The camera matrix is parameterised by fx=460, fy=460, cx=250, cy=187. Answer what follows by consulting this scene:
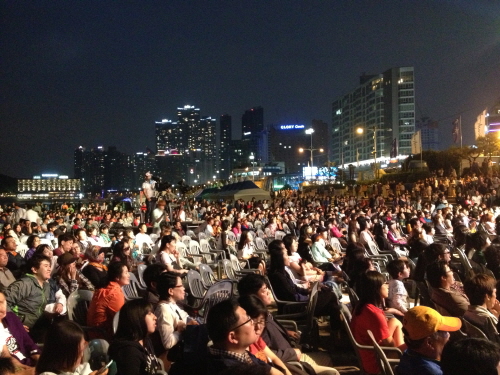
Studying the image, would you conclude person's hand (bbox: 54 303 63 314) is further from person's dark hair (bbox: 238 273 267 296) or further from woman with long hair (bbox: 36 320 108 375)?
woman with long hair (bbox: 36 320 108 375)

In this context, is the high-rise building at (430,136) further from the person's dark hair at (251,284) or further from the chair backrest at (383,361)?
the chair backrest at (383,361)

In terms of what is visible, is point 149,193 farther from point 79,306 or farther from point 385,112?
point 385,112

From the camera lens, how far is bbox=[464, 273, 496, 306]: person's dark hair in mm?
4270

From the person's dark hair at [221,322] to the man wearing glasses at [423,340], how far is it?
50.0 inches

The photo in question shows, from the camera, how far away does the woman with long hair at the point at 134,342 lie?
307 cm

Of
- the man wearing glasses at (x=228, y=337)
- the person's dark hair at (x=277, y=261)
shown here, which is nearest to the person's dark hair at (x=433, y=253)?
the person's dark hair at (x=277, y=261)

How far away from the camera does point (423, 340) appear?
3.14 m

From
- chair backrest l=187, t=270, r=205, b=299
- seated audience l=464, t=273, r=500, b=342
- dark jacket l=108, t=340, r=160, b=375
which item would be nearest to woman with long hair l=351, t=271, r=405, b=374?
seated audience l=464, t=273, r=500, b=342

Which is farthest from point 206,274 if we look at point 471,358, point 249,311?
point 471,358

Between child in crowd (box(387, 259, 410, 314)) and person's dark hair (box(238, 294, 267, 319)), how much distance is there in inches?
101

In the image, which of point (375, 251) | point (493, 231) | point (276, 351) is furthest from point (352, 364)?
point (493, 231)

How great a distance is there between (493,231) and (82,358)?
40.7 feet

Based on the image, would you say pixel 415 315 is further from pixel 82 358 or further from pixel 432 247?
pixel 432 247

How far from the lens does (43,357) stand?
286 centimetres
